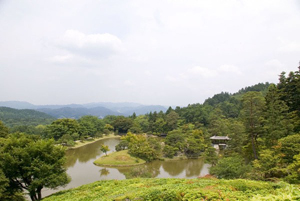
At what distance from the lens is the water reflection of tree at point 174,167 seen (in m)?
25.0

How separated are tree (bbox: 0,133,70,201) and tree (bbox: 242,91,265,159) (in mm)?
16269

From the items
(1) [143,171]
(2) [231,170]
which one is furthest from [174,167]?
(2) [231,170]

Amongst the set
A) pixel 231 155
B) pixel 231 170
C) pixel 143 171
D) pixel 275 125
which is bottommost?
pixel 143 171

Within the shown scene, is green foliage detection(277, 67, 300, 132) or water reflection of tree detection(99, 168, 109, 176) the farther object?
water reflection of tree detection(99, 168, 109, 176)

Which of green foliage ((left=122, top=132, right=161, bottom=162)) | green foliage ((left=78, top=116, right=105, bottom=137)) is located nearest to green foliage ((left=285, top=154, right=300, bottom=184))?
green foliage ((left=122, top=132, right=161, bottom=162))

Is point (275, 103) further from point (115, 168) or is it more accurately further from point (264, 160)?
point (115, 168)

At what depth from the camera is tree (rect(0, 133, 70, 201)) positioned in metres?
10.7

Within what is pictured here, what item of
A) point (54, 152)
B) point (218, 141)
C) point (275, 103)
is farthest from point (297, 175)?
point (218, 141)

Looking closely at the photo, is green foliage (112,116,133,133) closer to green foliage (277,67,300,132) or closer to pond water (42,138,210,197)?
pond water (42,138,210,197)

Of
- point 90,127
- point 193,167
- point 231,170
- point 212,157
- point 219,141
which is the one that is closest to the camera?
point 231,170

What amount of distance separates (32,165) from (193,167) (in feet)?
71.3

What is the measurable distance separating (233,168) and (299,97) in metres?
11.3

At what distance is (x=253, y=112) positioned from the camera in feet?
58.3

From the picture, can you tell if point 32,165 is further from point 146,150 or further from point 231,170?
point 146,150
